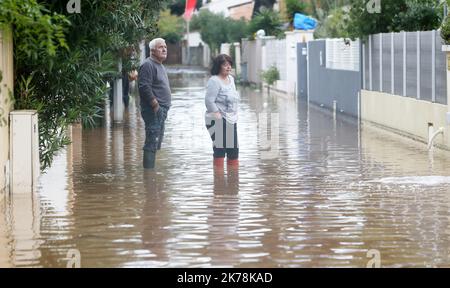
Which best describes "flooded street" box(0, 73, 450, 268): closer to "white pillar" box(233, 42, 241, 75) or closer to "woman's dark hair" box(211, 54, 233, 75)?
"woman's dark hair" box(211, 54, 233, 75)

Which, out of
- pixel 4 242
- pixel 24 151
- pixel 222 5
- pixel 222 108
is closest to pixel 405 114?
pixel 222 108

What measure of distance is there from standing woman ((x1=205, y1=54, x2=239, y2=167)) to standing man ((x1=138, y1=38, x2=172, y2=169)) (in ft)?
2.19

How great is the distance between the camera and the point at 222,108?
15.8 m

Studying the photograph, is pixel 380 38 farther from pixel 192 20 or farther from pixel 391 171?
pixel 192 20

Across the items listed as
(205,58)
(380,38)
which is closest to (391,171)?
(380,38)

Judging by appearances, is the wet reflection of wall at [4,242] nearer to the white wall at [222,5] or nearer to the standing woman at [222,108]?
the standing woman at [222,108]

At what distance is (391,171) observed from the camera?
15.5m

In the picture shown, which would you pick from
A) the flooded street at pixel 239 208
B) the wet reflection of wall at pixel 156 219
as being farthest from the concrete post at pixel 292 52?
the wet reflection of wall at pixel 156 219

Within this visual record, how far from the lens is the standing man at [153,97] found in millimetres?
15757

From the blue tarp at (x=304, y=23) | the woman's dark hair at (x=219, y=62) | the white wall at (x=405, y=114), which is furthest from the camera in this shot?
the blue tarp at (x=304, y=23)

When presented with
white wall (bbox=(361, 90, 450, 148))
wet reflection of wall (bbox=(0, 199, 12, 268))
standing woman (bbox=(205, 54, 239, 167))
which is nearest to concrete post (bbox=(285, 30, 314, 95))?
white wall (bbox=(361, 90, 450, 148))

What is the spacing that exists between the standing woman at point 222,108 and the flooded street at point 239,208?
40cm
